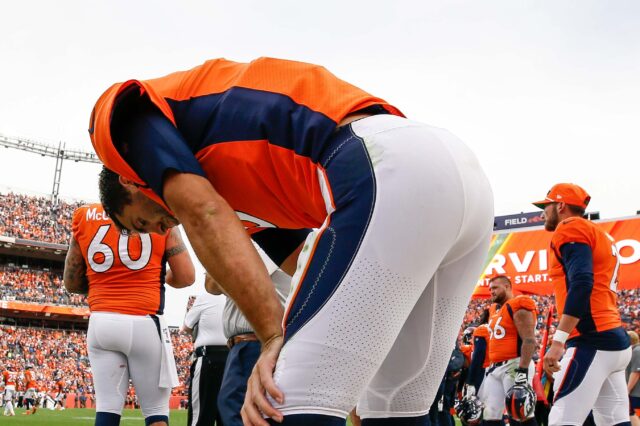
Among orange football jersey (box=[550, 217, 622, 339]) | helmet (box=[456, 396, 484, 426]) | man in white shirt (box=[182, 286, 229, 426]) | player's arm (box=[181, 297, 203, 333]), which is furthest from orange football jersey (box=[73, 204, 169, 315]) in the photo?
helmet (box=[456, 396, 484, 426])

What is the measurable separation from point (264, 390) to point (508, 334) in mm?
6939

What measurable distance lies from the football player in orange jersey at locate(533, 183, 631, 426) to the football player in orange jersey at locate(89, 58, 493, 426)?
309cm

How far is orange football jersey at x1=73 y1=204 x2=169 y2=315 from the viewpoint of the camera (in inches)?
199

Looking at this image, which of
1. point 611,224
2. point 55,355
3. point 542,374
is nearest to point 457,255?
point 542,374

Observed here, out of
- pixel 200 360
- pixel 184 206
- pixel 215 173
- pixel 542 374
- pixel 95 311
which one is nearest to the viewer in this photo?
pixel 184 206

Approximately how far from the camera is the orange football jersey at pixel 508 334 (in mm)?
7930

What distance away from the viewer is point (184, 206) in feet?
5.46

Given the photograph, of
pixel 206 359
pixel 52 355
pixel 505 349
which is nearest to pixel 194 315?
pixel 206 359

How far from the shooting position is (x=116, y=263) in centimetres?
508

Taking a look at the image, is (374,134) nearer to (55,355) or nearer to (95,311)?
(95,311)

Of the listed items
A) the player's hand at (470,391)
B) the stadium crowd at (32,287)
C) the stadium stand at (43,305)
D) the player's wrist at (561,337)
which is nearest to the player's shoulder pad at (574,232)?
the player's wrist at (561,337)

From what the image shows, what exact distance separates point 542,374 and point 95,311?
718cm

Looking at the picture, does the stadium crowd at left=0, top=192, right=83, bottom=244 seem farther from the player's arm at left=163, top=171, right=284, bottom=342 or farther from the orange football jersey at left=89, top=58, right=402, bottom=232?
the player's arm at left=163, top=171, right=284, bottom=342

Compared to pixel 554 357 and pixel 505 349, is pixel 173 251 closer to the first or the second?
pixel 554 357
